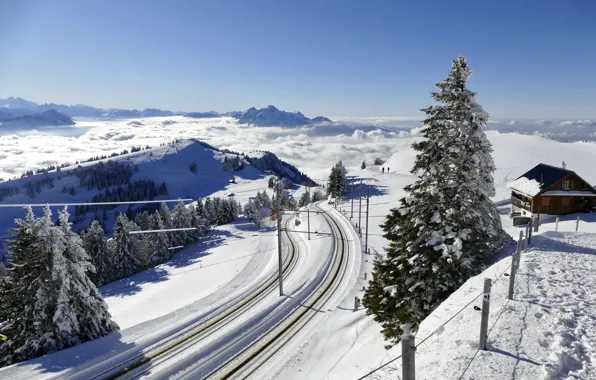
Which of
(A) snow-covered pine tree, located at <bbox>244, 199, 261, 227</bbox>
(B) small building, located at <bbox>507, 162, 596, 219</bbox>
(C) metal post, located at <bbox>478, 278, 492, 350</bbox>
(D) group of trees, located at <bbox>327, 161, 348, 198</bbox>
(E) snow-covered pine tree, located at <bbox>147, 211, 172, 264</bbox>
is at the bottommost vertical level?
(E) snow-covered pine tree, located at <bbox>147, 211, 172, 264</bbox>

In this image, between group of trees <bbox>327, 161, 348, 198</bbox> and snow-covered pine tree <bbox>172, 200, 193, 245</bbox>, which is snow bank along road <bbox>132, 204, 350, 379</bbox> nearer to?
snow-covered pine tree <bbox>172, 200, 193, 245</bbox>

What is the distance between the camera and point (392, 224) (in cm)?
1983

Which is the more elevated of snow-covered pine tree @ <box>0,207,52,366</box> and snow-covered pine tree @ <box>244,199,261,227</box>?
snow-covered pine tree @ <box>0,207,52,366</box>

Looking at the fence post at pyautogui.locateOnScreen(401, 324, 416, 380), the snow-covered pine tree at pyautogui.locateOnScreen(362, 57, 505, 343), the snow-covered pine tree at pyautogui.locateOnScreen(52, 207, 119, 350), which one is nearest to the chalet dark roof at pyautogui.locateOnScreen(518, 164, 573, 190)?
the snow-covered pine tree at pyautogui.locateOnScreen(362, 57, 505, 343)

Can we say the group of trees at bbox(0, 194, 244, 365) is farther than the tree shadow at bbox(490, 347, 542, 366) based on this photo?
Yes

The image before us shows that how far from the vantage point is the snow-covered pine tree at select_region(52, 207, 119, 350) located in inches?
774

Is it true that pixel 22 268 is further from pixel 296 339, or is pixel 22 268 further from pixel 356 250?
pixel 356 250

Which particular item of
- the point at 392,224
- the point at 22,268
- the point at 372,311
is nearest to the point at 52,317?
the point at 22,268

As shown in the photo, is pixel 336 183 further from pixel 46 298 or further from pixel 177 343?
pixel 46 298

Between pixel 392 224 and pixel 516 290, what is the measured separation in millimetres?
8891

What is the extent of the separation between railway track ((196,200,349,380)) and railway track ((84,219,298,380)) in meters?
2.36

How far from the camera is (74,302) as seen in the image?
21.1m

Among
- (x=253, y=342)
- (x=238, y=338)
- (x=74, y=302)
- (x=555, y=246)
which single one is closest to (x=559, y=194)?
(x=555, y=246)

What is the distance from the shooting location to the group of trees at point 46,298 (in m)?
19.5
